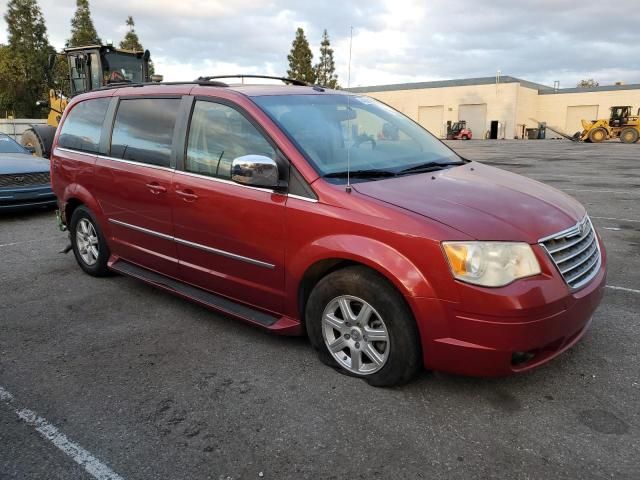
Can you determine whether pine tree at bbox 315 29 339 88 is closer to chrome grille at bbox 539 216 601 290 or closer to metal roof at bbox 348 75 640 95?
metal roof at bbox 348 75 640 95

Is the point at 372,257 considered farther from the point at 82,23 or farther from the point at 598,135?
the point at 82,23

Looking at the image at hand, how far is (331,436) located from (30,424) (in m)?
1.61

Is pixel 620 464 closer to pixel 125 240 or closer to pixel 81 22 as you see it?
pixel 125 240

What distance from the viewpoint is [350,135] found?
3.70m

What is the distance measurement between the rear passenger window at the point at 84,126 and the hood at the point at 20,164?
12.0ft

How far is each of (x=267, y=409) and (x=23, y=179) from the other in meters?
7.36

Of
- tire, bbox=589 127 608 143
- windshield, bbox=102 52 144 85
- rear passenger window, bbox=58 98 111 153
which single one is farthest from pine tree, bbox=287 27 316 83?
rear passenger window, bbox=58 98 111 153

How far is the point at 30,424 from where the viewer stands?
2768mm

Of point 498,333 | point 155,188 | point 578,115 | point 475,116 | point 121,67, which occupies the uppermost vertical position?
point 578,115

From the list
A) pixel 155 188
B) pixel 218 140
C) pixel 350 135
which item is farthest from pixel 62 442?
pixel 350 135

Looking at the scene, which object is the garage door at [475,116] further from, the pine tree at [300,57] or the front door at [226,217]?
the front door at [226,217]

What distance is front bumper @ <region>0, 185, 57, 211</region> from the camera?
8.12 metres

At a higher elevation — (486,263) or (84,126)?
(84,126)

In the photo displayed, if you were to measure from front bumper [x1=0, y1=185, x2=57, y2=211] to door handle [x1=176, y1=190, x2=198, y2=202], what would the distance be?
17.8ft
